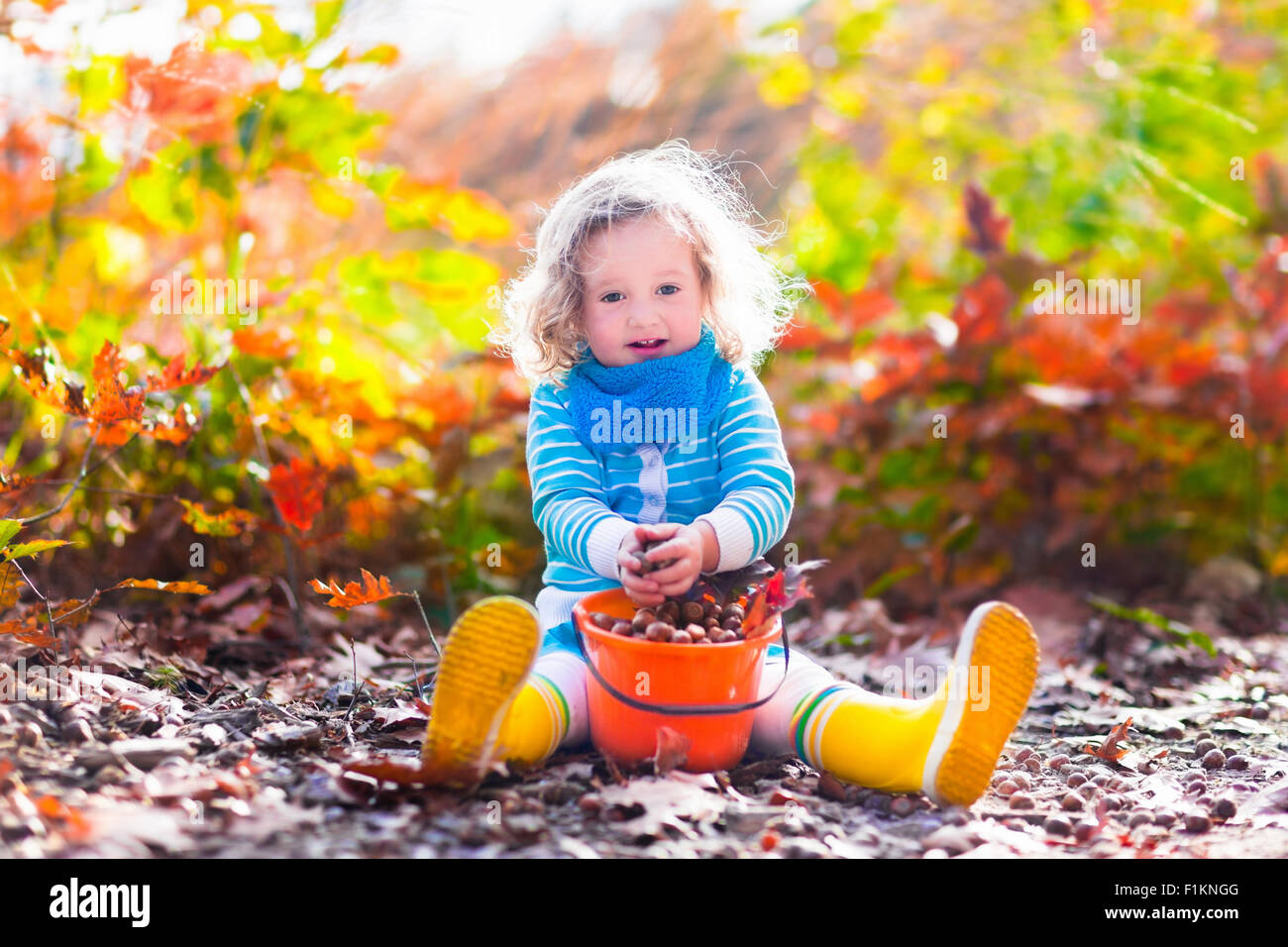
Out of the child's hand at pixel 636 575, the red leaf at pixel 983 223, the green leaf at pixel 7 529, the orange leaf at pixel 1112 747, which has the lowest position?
the orange leaf at pixel 1112 747

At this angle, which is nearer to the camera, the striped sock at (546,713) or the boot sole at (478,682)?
the boot sole at (478,682)

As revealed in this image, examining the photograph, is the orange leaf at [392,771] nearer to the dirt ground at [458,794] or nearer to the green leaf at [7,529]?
the dirt ground at [458,794]

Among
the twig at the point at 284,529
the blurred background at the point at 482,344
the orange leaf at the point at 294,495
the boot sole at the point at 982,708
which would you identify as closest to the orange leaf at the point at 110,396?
the blurred background at the point at 482,344

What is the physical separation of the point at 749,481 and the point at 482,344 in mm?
1715

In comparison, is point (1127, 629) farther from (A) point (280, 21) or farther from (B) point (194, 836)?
(A) point (280, 21)

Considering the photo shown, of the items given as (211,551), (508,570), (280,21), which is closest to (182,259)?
(280,21)

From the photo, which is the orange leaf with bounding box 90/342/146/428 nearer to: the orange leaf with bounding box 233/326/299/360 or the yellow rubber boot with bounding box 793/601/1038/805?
the orange leaf with bounding box 233/326/299/360

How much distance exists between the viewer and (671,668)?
1.67 meters

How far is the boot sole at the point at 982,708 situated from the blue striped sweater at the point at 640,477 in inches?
15.5

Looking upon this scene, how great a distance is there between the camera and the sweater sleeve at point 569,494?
71.7 inches

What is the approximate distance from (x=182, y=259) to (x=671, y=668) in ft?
7.89

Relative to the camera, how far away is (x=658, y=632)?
5.46 feet

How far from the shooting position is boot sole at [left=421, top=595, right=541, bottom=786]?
155 cm

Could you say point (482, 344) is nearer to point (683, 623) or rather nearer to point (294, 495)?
point (294, 495)
